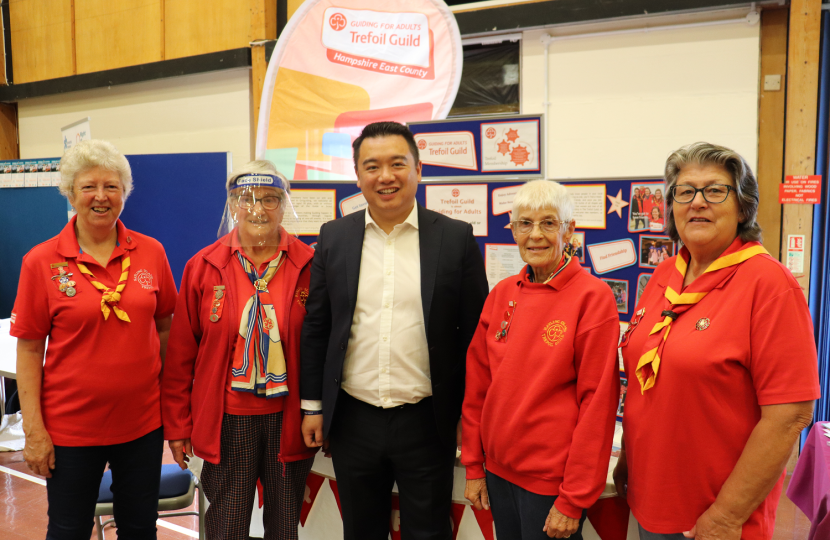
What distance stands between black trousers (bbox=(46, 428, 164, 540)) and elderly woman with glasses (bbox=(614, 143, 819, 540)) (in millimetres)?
1591

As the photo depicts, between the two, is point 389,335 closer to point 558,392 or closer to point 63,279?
point 558,392

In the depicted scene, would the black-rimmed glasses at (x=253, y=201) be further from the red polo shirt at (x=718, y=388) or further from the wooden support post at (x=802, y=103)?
the wooden support post at (x=802, y=103)

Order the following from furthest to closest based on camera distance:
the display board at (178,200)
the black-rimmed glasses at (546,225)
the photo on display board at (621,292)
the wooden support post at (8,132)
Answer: the wooden support post at (8,132) → the display board at (178,200) → the photo on display board at (621,292) → the black-rimmed glasses at (546,225)

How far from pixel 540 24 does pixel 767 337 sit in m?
3.76

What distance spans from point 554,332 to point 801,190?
3220mm

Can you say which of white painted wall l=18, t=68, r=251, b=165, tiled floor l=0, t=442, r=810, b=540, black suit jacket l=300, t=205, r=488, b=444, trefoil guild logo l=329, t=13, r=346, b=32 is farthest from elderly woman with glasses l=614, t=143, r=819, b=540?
Result: white painted wall l=18, t=68, r=251, b=165

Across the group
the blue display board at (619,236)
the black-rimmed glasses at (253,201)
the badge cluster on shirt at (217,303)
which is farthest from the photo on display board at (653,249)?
the badge cluster on shirt at (217,303)

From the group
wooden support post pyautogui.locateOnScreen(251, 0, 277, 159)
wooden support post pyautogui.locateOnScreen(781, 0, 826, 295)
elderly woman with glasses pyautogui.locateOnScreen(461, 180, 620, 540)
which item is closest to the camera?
elderly woman with glasses pyautogui.locateOnScreen(461, 180, 620, 540)

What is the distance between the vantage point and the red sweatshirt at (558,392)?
1.45 meters

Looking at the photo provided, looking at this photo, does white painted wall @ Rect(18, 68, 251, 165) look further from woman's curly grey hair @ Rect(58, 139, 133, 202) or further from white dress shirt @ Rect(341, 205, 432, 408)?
white dress shirt @ Rect(341, 205, 432, 408)

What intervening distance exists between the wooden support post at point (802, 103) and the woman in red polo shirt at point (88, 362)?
401 centimetres

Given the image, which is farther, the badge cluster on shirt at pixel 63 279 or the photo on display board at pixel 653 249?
the photo on display board at pixel 653 249

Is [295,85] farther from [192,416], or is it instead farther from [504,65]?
[192,416]

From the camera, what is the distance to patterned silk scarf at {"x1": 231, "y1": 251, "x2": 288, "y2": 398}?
1.85 m
